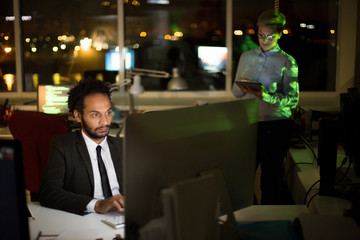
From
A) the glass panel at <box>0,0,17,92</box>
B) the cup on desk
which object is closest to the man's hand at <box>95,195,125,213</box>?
the cup on desk

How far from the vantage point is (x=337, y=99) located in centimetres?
466

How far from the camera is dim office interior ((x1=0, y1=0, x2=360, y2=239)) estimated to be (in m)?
4.64

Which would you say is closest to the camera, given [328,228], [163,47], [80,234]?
[328,228]

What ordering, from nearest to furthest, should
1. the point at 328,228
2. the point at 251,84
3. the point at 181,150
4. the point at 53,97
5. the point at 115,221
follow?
the point at 181,150, the point at 328,228, the point at 115,221, the point at 251,84, the point at 53,97

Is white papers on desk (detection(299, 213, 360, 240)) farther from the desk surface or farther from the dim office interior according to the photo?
the dim office interior

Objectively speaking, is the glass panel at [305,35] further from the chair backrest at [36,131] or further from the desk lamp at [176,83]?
the chair backrest at [36,131]

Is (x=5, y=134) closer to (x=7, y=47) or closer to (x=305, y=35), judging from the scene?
(x=7, y=47)

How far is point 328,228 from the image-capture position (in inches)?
63.0

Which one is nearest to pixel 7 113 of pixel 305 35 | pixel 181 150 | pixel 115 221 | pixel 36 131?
pixel 36 131

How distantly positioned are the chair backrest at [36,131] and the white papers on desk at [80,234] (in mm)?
1039

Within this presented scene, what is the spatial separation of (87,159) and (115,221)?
412 mm

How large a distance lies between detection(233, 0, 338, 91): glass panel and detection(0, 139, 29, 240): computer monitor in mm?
4147

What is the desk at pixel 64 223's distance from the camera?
1.75 meters

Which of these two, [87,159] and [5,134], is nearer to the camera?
[87,159]
